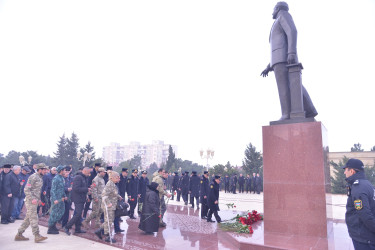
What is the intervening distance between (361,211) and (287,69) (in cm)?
474

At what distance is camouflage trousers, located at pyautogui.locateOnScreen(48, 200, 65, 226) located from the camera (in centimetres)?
692

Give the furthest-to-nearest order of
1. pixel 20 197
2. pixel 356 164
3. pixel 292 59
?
pixel 20 197 < pixel 292 59 < pixel 356 164

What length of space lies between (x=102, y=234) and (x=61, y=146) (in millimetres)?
40281

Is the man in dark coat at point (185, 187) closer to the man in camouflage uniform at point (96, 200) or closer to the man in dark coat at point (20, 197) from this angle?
the man in camouflage uniform at point (96, 200)

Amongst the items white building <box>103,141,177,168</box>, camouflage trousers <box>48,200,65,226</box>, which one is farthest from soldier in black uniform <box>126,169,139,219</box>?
white building <box>103,141,177,168</box>

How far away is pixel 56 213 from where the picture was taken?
6.95 meters

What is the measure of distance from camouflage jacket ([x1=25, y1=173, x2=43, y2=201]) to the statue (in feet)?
22.5

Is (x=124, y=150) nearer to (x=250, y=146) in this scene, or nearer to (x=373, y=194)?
(x=250, y=146)

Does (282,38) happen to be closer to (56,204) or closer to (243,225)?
(243,225)

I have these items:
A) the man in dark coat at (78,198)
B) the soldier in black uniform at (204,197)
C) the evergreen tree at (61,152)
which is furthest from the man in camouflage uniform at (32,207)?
the evergreen tree at (61,152)

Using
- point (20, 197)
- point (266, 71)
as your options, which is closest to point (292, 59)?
point (266, 71)

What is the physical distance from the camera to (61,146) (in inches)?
1657

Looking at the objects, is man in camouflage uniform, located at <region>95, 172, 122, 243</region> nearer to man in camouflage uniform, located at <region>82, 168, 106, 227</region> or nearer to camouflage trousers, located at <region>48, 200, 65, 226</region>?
man in camouflage uniform, located at <region>82, 168, 106, 227</region>

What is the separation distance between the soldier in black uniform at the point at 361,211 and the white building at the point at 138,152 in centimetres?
12383
